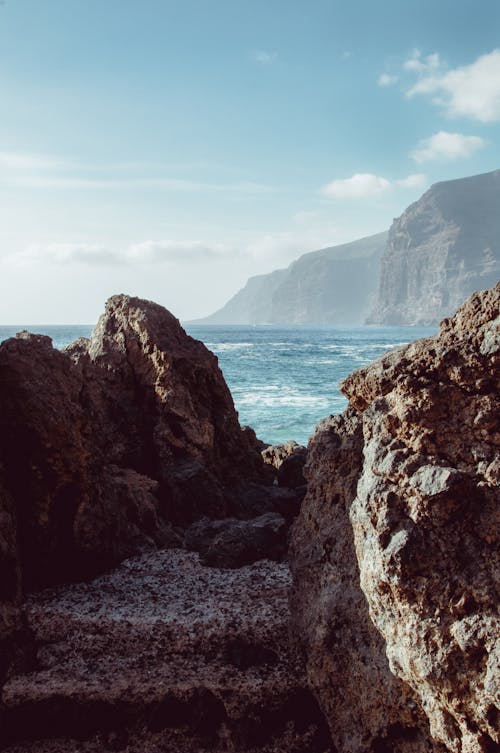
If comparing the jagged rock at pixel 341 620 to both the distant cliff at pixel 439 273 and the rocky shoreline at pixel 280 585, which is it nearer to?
the rocky shoreline at pixel 280 585

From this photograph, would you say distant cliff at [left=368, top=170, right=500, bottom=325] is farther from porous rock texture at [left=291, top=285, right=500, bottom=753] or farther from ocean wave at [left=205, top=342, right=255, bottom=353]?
porous rock texture at [left=291, top=285, right=500, bottom=753]

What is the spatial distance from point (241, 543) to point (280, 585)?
2.16 ft

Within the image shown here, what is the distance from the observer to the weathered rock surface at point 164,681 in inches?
144

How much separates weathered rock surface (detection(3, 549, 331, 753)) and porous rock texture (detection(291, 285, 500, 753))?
0.99 feet

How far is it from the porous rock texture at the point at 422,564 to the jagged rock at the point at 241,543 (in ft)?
5.61

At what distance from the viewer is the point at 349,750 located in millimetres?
3373

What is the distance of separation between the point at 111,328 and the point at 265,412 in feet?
40.7

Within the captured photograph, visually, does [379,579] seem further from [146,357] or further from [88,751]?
[146,357]

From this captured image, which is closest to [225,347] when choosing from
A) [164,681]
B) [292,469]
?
[292,469]

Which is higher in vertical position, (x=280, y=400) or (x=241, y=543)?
(x=241, y=543)

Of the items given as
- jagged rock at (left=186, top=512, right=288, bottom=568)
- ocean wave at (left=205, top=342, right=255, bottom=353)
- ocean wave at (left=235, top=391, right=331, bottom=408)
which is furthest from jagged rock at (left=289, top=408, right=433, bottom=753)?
ocean wave at (left=205, top=342, right=255, bottom=353)

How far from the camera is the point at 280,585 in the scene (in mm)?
5004

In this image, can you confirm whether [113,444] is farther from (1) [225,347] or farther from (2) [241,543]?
(1) [225,347]

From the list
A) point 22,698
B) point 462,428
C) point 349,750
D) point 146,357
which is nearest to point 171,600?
point 22,698
